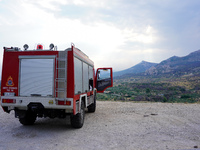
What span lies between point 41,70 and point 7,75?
1269 mm

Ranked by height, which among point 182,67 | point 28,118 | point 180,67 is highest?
point 180,67

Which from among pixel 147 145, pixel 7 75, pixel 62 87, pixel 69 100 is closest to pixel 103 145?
pixel 147 145

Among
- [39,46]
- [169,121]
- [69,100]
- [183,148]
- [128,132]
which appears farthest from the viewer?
[169,121]

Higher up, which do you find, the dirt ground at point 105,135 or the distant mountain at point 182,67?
the distant mountain at point 182,67

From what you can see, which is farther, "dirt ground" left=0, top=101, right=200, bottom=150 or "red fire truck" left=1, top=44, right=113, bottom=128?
"red fire truck" left=1, top=44, right=113, bottom=128

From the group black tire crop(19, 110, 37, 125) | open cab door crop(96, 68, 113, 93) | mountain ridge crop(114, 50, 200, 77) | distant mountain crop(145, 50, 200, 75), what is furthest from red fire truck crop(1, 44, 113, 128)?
distant mountain crop(145, 50, 200, 75)

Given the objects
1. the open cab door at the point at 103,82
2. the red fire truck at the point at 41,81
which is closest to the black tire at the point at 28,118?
the red fire truck at the point at 41,81

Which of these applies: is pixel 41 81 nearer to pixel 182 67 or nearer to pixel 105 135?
pixel 105 135

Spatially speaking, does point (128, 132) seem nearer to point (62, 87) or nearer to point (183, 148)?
point (183, 148)

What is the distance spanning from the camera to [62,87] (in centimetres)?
625

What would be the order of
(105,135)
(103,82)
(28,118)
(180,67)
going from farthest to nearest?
1. (180,67)
2. (103,82)
3. (28,118)
4. (105,135)

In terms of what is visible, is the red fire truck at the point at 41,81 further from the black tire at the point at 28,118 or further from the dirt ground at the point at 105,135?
the dirt ground at the point at 105,135

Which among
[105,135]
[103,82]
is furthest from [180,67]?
[105,135]

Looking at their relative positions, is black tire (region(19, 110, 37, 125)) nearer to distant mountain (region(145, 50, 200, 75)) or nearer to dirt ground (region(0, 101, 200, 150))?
dirt ground (region(0, 101, 200, 150))
